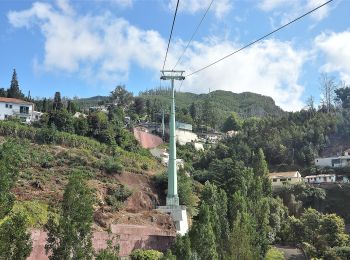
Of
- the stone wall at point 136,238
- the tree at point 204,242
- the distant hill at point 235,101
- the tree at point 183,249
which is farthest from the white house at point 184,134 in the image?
the tree at point 183,249

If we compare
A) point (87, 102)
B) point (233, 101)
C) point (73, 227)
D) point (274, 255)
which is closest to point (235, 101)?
point (233, 101)

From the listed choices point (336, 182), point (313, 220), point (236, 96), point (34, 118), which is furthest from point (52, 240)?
point (236, 96)

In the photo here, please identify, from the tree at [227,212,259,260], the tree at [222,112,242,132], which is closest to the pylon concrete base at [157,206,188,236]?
the tree at [227,212,259,260]

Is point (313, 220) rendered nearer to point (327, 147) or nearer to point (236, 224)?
point (236, 224)

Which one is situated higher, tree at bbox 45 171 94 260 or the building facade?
the building facade

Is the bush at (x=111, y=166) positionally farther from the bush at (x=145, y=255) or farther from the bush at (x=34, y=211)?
the bush at (x=145, y=255)

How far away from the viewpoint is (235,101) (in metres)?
182

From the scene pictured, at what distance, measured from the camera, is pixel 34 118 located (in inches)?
2309

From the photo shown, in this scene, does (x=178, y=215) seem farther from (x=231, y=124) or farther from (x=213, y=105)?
(x=213, y=105)

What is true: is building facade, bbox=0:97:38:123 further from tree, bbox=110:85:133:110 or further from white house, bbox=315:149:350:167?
white house, bbox=315:149:350:167

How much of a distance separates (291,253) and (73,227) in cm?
3334

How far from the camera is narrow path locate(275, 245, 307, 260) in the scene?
42.2m

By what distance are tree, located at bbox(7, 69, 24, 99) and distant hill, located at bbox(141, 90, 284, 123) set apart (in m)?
73.5

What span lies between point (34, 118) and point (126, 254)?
1402 inches
